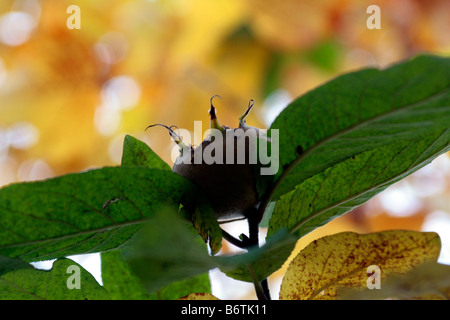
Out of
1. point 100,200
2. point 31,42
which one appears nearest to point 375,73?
point 100,200

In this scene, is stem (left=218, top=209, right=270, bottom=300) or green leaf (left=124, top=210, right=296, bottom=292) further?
stem (left=218, top=209, right=270, bottom=300)

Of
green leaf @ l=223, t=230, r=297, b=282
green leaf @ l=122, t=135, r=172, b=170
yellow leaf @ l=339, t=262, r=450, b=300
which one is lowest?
yellow leaf @ l=339, t=262, r=450, b=300

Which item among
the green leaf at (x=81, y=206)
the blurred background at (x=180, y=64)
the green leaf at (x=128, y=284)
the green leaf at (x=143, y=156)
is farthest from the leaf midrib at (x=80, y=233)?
the blurred background at (x=180, y=64)

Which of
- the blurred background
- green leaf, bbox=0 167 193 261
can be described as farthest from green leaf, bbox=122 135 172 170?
the blurred background

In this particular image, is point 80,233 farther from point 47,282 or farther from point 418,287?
point 418,287

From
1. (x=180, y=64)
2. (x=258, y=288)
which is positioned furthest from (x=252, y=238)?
(x=180, y=64)

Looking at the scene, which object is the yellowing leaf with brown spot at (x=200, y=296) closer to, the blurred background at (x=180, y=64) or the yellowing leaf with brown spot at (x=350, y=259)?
the yellowing leaf with brown spot at (x=350, y=259)

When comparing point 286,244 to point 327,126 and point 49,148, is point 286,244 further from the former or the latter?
point 49,148

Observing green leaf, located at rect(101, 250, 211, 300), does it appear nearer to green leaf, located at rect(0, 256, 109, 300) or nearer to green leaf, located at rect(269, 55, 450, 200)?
green leaf, located at rect(0, 256, 109, 300)

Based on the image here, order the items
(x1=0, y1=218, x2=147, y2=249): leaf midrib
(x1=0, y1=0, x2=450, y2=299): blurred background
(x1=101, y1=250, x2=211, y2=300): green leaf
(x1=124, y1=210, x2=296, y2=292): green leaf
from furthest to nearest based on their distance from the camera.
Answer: (x1=0, y1=0, x2=450, y2=299): blurred background → (x1=101, y1=250, x2=211, y2=300): green leaf → (x1=0, y1=218, x2=147, y2=249): leaf midrib → (x1=124, y1=210, x2=296, y2=292): green leaf
